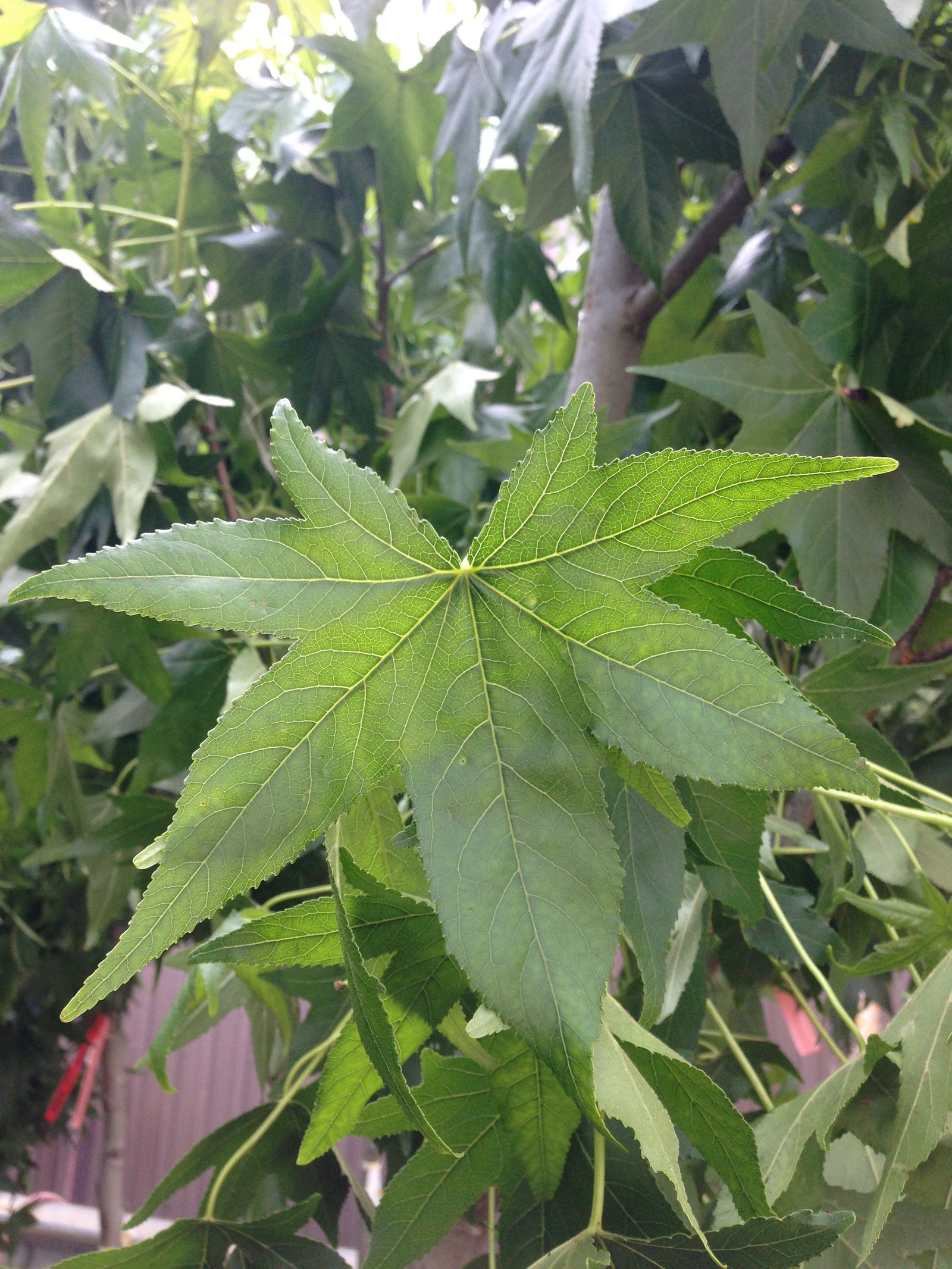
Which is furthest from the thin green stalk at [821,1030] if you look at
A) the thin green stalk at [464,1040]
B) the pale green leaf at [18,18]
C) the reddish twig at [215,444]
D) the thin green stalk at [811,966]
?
the pale green leaf at [18,18]

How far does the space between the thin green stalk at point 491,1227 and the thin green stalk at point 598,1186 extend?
0.03m

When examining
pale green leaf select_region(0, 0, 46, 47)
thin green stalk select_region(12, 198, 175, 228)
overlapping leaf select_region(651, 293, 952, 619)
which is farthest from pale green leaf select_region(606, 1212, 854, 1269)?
pale green leaf select_region(0, 0, 46, 47)

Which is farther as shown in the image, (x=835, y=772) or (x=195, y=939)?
(x=195, y=939)

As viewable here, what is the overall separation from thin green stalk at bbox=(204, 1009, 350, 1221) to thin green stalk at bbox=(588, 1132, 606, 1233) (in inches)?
4.3

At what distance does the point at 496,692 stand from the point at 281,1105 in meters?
0.22

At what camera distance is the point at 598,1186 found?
8.5 inches

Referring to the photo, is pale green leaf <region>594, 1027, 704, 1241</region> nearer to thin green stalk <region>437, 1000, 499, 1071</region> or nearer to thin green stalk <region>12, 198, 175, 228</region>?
thin green stalk <region>437, 1000, 499, 1071</region>

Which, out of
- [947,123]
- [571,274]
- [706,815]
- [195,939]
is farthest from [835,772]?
[571,274]

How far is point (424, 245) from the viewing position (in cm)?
67

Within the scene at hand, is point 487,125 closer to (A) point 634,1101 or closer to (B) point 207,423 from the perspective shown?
(B) point 207,423

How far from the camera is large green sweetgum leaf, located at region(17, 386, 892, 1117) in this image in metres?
0.16

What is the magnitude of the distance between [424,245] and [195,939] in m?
0.53

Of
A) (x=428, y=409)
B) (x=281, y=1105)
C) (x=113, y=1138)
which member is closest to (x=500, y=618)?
(x=281, y=1105)

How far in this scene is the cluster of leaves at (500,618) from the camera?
169mm
